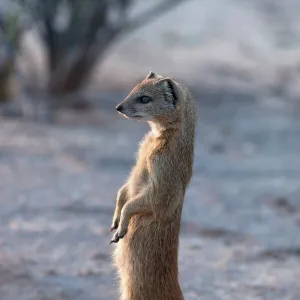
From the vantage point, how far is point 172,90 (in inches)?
127

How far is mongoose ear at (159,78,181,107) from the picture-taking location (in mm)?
3207

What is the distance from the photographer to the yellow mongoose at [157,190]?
3215mm

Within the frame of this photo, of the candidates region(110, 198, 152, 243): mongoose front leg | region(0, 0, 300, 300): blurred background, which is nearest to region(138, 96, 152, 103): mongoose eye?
region(110, 198, 152, 243): mongoose front leg

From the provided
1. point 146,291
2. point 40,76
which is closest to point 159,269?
point 146,291

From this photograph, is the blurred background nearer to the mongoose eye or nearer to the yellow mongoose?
the yellow mongoose

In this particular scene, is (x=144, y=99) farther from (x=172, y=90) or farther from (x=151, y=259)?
(x=151, y=259)

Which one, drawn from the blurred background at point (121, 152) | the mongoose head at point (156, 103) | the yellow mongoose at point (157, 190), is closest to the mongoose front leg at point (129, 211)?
the yellow mongoose at point (157, 190)

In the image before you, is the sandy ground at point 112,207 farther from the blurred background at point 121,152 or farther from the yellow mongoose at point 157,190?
the yellow mongoose at point 157,190

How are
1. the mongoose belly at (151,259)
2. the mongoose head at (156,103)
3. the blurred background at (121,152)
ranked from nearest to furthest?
the mongoose head at (156,103)
the mongoose belly at (151,259)
the blurred background at (121,152)

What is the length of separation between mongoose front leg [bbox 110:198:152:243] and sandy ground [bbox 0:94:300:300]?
1.13m

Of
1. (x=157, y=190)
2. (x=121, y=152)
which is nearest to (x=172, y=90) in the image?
(x=157, y=190)

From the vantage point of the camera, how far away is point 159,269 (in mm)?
3350

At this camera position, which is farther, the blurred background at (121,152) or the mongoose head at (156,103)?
the blurred background at (121,152)

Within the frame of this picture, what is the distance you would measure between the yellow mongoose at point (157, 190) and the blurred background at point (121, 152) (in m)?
1.01
